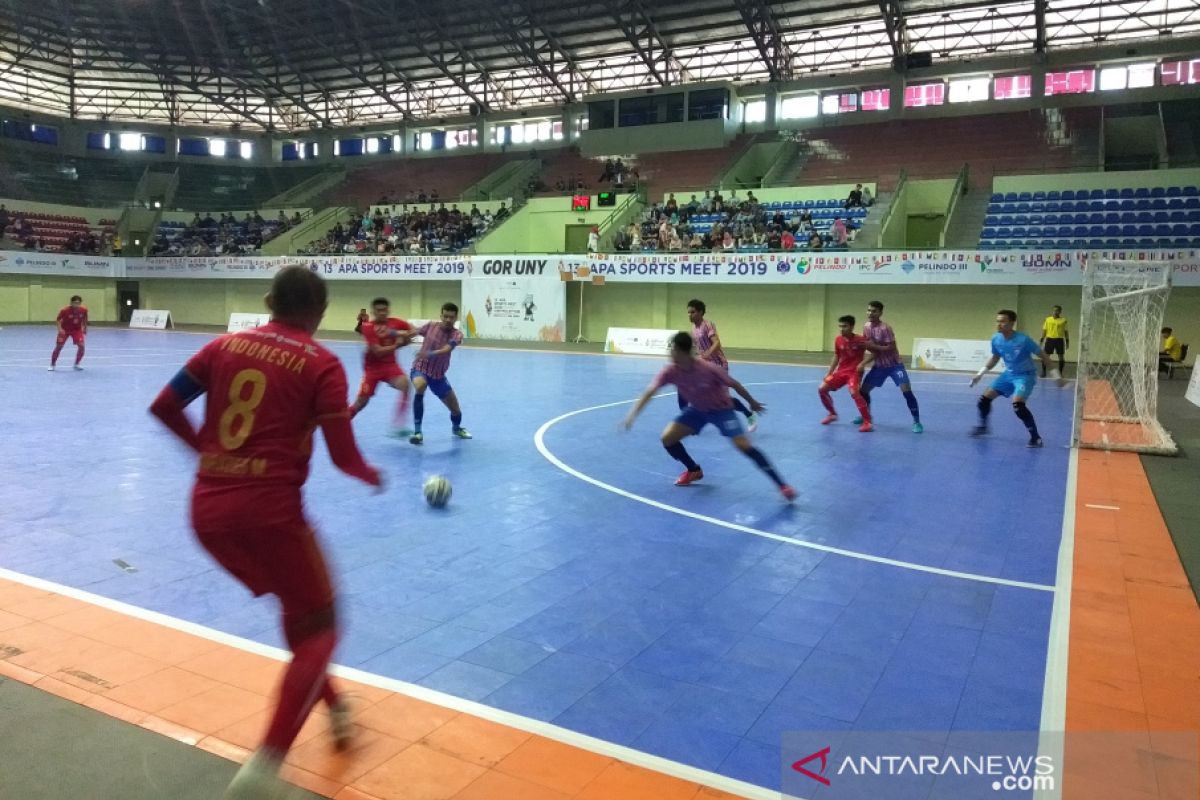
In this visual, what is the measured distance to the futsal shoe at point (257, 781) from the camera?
257cm

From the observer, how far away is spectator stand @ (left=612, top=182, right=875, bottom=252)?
96.0ft

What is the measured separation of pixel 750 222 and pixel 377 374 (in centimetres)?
2324

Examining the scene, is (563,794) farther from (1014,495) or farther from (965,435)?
(965,435)

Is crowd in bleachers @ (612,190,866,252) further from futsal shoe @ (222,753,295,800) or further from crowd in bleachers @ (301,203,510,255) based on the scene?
futsal shoe @ (222,753,295,800)

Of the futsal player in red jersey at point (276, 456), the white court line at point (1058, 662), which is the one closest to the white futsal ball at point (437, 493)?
the futsal player in red jersey at point (276, 456)

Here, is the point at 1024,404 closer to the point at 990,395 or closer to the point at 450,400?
the point at 990,395

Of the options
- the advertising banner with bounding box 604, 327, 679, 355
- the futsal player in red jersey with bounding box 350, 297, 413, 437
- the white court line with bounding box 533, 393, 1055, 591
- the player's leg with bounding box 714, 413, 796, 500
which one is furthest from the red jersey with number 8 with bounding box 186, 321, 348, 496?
the advertising banner with bounding box 604, 327, 679, 355

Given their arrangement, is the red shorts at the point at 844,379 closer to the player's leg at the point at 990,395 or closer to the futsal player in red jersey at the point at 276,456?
the player's leg at the point at 990,395

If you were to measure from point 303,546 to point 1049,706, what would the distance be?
3590mm

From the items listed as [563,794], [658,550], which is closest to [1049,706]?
[563,794]

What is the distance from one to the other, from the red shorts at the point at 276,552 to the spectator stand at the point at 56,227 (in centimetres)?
4678

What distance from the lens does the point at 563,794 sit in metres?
3.07

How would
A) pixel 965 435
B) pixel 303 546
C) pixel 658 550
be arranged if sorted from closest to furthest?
pixel 303 546 < pixel 658 550 < pixel 965 435

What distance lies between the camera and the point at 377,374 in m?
10.6
